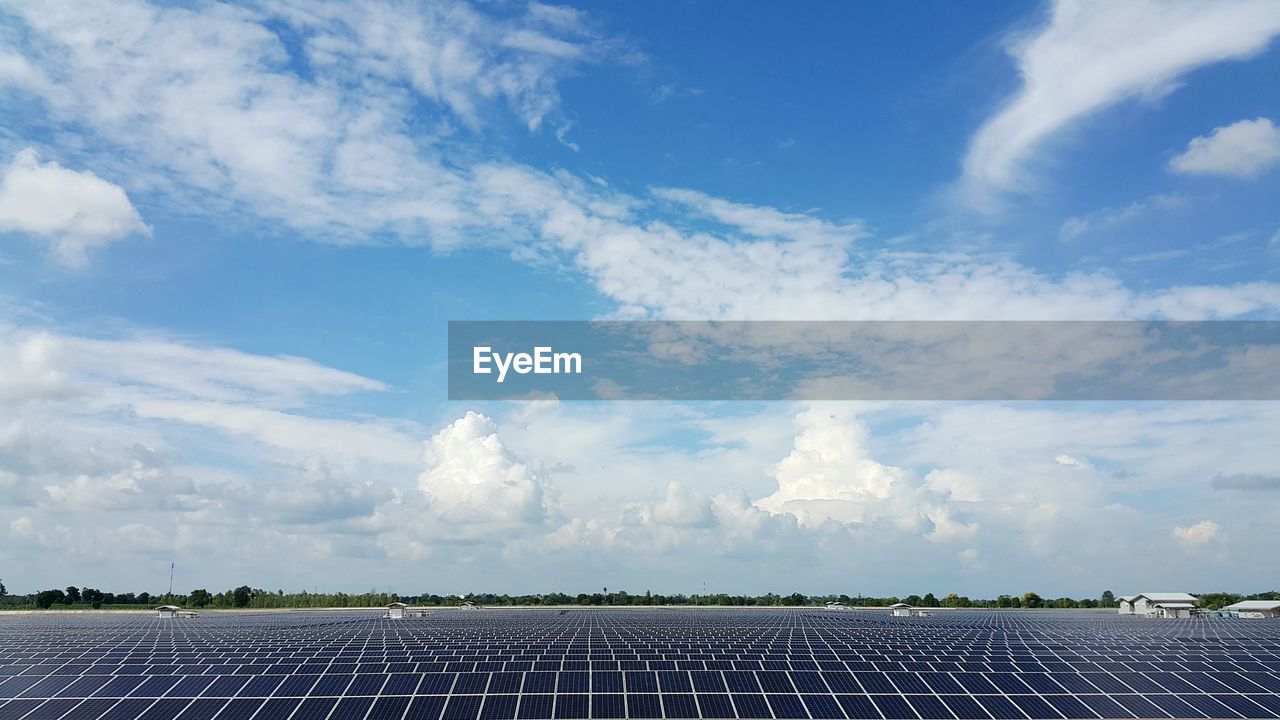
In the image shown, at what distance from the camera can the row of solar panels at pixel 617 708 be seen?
3391 cm

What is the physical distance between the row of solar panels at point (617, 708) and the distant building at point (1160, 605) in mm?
116788

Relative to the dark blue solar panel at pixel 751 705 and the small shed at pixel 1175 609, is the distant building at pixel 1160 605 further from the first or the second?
the dark blue solar panel at pixel 751 705

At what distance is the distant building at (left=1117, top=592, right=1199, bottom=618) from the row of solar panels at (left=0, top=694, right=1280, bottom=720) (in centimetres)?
11679

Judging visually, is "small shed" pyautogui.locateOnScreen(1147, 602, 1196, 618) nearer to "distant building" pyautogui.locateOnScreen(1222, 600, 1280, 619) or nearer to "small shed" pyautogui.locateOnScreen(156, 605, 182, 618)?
"distant building" pyautogui.locateOnScreen(1222, 600, 1280, 619)

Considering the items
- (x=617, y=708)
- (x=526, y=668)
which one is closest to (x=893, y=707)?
(x=617, y=708)

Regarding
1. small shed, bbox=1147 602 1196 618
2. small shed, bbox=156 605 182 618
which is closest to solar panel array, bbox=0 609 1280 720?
small shed, bbox=156 605 182 618

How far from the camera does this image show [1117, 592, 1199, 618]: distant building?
136000 mm

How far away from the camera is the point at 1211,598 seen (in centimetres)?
17388

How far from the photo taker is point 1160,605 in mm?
139000

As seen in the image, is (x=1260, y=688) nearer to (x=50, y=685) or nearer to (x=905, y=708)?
(x=905, y=708)

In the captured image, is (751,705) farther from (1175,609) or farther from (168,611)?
(168,611)

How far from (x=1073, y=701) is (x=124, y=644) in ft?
208

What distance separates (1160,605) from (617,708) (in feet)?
447

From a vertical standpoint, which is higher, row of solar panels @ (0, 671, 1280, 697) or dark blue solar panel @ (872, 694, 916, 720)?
row of solar panels @ (0, 671, 1280, 697)
